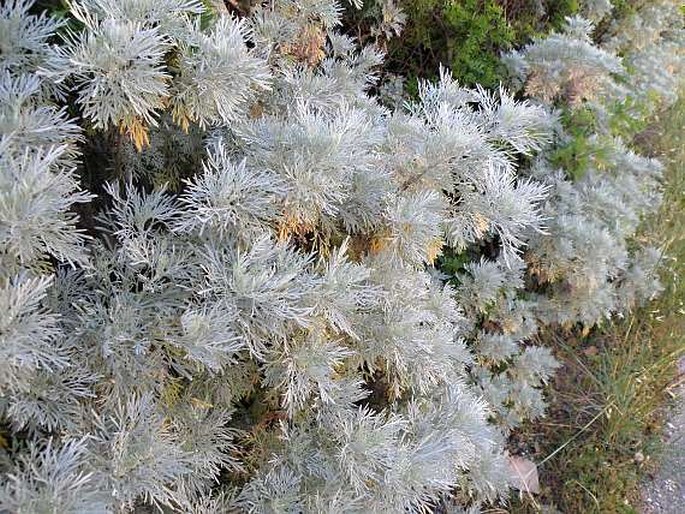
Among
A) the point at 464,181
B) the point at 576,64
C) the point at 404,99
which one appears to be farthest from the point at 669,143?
the point at 464,181

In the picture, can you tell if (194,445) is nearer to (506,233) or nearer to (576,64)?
(506,233)

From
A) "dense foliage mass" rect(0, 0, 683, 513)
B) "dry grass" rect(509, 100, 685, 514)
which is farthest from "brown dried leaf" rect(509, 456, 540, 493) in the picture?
"dense foliage mass" rect(0, 0, 683, 513)

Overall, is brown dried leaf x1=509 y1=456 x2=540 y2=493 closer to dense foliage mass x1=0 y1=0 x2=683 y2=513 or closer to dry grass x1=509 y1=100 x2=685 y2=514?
dry grass x1=509 y1=100 x2=685 y2=514

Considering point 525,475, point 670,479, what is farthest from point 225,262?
point 670,479

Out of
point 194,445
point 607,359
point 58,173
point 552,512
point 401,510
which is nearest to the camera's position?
point 58,173

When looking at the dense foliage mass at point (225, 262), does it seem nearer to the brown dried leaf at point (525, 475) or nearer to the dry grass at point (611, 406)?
the brown dried leaf at point (525, 475)

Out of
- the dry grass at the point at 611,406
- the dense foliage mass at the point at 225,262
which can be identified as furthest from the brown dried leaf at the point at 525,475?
the dense foliage mass at the point at 225,262
